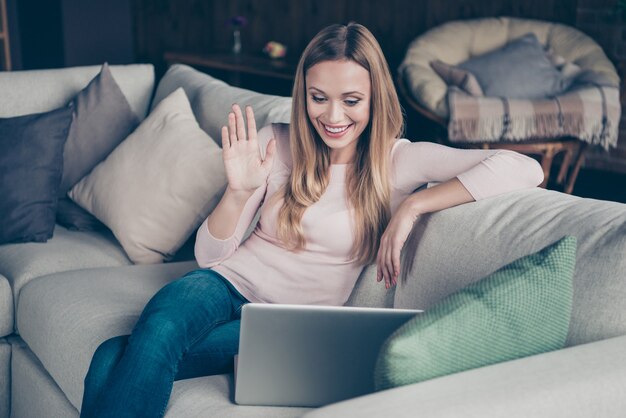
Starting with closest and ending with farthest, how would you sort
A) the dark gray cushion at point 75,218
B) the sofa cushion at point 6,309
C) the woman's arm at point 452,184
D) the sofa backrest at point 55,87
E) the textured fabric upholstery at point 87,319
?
the textured fabric upholstery at point 87,319 → the woman's arm at point 452,184 → the sofa cushion at point 6,309 → the dark gray cushion at point 75,218 → the sofa backrest at point 55,87

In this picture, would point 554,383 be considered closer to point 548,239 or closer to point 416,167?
point 548,239

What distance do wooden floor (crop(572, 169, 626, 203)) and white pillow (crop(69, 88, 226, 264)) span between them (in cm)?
269

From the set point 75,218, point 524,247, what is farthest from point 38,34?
point 524,247

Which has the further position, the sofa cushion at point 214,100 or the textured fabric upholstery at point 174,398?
the sofa cushion at point 214,100

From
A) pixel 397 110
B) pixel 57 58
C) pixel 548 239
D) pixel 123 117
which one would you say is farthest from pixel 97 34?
pixel 548 239

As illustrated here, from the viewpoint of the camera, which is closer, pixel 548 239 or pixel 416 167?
pixel 548 239

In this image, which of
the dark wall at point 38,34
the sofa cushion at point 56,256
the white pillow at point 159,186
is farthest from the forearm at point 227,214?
the dark wall at point 38,34

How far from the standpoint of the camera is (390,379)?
120 centimetres

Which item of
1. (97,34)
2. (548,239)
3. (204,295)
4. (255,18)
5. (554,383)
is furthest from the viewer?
(255,18)

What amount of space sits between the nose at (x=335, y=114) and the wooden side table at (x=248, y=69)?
10.9ft

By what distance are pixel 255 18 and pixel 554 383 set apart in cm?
588

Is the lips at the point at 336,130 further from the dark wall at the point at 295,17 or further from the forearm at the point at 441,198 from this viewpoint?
the dark wall at the point at 295,17

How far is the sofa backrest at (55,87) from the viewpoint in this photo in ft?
9.20

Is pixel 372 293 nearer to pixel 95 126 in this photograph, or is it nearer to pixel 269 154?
pixel 269 154
